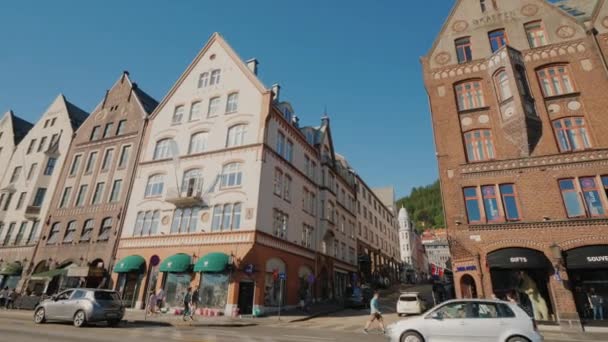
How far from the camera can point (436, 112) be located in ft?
77.1

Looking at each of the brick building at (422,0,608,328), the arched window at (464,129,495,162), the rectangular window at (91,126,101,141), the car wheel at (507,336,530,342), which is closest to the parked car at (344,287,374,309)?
the brick building at (422,0,608,328)

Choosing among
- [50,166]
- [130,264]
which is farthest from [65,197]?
[130,264]

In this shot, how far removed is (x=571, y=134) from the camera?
19906mm

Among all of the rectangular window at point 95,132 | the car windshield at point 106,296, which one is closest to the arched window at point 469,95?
the car windshield at point 106,296

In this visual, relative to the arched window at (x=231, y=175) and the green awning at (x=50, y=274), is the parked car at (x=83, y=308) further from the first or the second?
the green awning at (x=50, y=274)

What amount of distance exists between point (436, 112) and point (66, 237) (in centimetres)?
3609

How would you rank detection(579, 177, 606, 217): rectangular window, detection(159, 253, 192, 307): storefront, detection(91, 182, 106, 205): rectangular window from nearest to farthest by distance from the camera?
detection(579, 177, 606, 217): rectangular window
detection(159, 253, 192, 307): storefront
detection(91, 182, 106, 205): rectangular window

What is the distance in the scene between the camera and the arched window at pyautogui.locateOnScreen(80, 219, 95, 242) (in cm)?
2992

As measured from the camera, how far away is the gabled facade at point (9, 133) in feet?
134

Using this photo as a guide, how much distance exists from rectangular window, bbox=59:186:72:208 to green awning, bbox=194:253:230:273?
20.5 meters

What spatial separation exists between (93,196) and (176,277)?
14.7 metres

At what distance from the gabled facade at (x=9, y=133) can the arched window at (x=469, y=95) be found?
5242 centimetres

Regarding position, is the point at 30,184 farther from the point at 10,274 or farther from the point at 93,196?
the point at 93,196

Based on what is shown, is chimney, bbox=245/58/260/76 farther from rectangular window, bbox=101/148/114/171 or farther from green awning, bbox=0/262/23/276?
green awning, bbox=0/262/23/276
